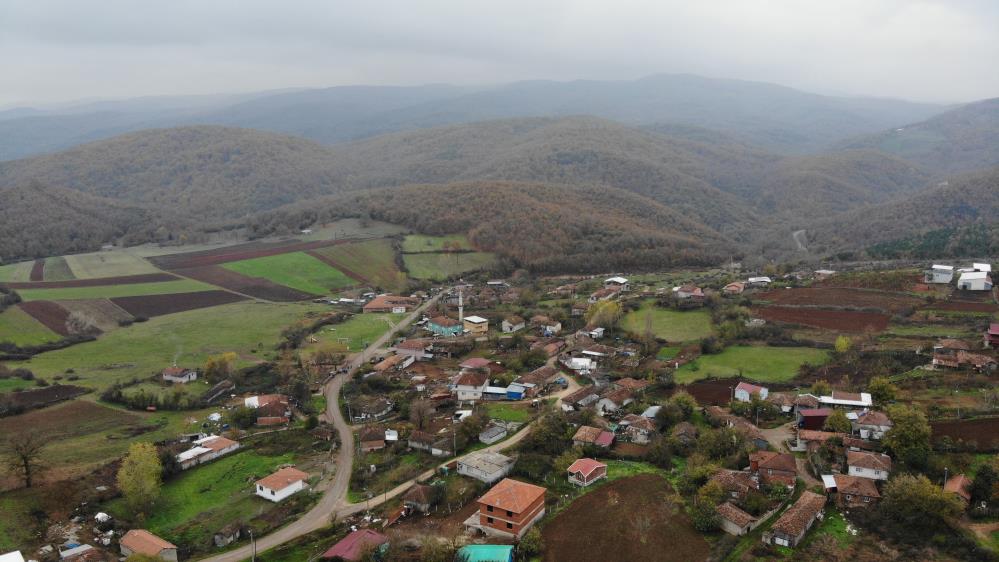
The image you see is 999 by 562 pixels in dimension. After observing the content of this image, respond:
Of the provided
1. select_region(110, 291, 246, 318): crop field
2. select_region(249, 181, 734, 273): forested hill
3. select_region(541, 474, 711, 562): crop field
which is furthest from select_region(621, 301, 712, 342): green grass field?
select_region(110, 291, 246, 318): crop field

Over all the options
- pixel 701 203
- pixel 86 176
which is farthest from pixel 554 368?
pixel 86 176

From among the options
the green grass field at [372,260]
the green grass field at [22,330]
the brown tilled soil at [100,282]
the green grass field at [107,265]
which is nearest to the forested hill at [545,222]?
the green grass field at [372,260]

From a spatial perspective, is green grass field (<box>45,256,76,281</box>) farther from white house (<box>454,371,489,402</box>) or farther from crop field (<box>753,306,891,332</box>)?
crop field (<box>753,306,891,332</box>)

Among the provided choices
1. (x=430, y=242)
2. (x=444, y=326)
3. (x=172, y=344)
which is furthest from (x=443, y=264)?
(x=172, y=344)

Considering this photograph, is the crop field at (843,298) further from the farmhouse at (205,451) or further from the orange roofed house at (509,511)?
the farmhouse at (205,451)

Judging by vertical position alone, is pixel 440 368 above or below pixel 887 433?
below

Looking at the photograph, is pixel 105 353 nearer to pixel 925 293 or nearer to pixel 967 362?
pixel 967 362
